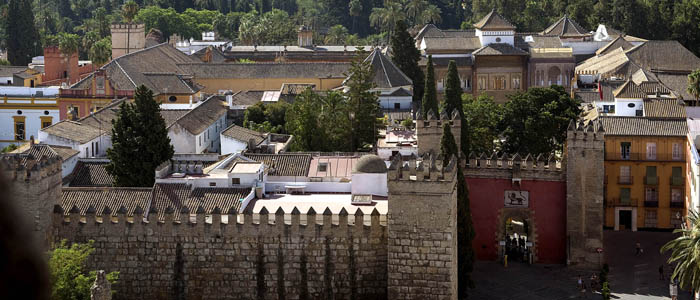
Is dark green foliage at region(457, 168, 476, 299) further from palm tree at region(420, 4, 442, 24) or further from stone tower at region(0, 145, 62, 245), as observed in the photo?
palm tree at region(420, 4, 442, 24)

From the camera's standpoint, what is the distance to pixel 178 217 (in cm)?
2959

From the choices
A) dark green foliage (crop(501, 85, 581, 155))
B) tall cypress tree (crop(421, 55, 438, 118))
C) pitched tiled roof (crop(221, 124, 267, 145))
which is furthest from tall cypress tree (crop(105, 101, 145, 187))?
dark green foliage (crop(501, 85, 581, 155))

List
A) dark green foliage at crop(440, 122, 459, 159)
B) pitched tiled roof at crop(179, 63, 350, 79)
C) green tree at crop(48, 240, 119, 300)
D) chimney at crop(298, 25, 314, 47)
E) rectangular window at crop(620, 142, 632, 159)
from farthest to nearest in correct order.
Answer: chimney at crop(298, 25, 314, 47), pitched tiled roof at crop(179, 63, 350, 79), rectangular window at crop(620, 142, 632, 159), dark green foliage at crop(440, 122, 459, 159), green tree at crop(48, 240, 119, 300)

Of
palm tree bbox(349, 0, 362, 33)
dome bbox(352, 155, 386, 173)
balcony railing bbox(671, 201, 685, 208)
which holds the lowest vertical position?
balcony railing bbox(671, 201, 685, 208)

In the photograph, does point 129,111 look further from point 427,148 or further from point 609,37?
point 609,37

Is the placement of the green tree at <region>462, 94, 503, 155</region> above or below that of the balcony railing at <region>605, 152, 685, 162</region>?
above

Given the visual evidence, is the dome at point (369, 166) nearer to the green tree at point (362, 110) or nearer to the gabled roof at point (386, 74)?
the green tree at point (362, 110)

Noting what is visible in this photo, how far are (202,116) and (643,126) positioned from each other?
20.3 metres

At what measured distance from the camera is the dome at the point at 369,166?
105 ft

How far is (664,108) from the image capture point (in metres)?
44.2

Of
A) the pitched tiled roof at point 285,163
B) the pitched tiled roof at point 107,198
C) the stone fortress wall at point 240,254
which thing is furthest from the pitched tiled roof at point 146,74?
the stone fortress wall at point 240,254

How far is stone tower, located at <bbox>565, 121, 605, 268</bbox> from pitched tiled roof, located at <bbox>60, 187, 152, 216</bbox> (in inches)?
549

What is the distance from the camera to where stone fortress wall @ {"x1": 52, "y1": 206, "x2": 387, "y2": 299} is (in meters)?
27.3

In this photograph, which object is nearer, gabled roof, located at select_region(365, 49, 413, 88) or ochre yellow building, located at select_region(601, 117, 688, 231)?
ochre yellow building, located at select_region(601, 117, 688, 231)
